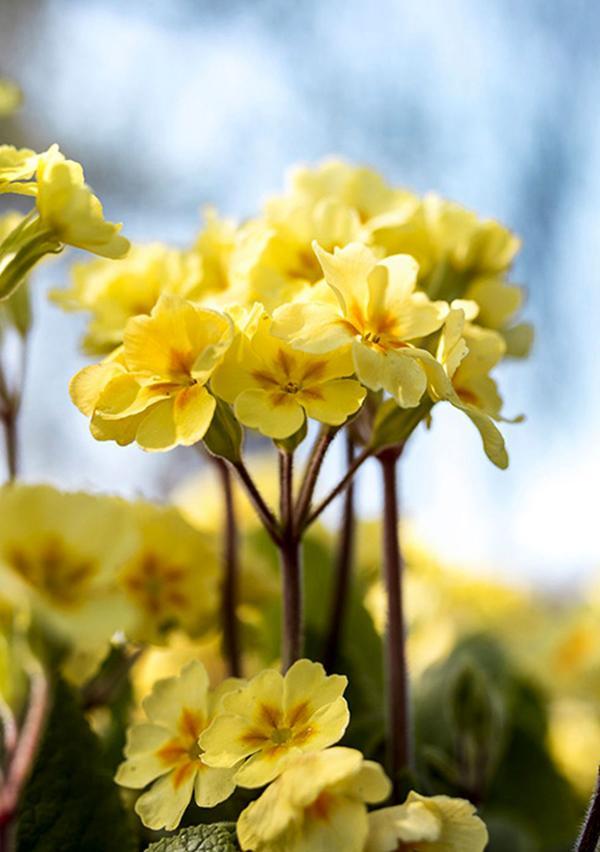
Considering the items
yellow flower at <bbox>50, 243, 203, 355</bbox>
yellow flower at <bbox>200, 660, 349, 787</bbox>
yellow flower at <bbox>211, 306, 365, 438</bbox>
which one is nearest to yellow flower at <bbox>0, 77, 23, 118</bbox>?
yellow flower at <bbox>50, 243, 203, 355</bbox>

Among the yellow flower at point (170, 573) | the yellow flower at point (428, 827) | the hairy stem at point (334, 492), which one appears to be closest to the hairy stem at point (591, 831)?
the yellow flower at point (428, 827)

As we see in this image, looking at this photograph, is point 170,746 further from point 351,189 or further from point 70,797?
point 351,189

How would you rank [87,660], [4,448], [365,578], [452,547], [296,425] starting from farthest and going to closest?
[452,547], [365,578], [4,448], [87,660], [296,425]

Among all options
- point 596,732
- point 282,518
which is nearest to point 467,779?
point 282,518

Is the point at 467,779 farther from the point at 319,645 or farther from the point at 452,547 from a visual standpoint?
the point at 452,547

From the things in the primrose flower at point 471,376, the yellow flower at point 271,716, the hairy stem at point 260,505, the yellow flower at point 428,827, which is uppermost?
the primrose flower at point 471,376

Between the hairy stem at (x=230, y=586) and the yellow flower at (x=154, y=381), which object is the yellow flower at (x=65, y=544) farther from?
the hairy stem at (x=230, y=586)
